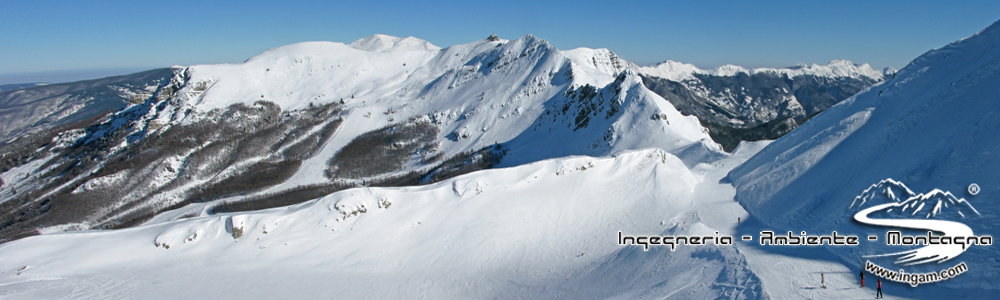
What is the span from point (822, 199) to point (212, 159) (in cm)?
18915

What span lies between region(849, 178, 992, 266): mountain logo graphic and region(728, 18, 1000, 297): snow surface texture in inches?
21.2

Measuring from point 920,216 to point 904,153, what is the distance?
1033 centimetres

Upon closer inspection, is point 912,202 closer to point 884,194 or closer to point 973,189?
point 884,194

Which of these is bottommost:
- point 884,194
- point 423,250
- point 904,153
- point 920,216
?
point 423,250

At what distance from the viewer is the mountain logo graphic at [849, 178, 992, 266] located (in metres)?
23.7

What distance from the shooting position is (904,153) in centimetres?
3378

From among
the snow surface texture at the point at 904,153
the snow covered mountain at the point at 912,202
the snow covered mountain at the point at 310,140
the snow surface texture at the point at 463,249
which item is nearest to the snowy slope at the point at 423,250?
the snow surface texture at the point at 463,249

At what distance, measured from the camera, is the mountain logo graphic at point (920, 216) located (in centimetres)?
2370

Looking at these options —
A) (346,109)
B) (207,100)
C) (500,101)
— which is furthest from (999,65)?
(207,100)

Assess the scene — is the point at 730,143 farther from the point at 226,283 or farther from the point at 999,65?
the point at 226,283

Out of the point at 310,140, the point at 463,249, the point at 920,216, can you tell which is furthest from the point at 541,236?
the point at 310,140

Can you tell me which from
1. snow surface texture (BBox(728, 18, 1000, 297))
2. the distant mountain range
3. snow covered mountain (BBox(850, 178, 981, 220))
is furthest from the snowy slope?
the distant mountain range

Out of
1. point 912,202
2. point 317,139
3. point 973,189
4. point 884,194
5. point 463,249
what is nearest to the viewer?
point 973,189

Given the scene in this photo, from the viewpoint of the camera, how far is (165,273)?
35.9 metres
